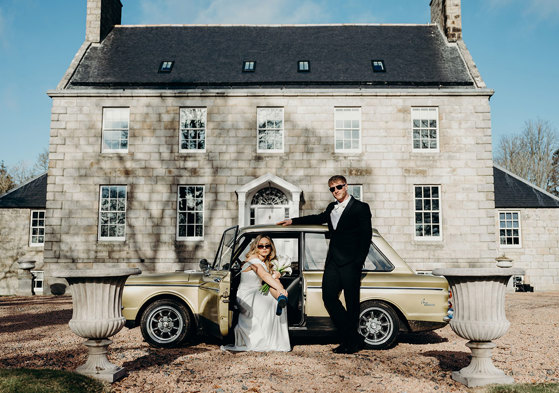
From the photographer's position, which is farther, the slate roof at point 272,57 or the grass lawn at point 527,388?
the slate roof at point 272,57

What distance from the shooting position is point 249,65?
18.4m

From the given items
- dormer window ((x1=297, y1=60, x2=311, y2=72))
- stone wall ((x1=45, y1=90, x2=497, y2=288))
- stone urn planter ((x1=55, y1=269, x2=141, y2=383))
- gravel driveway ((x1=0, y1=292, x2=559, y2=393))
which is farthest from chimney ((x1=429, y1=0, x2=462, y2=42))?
stone urn planter ((x1=55, y1=269, x2=141, y2=383))

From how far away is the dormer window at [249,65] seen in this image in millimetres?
18112

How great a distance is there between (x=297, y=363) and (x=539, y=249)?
64.5 feet

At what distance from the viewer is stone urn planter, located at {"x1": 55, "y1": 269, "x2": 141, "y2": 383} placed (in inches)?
189

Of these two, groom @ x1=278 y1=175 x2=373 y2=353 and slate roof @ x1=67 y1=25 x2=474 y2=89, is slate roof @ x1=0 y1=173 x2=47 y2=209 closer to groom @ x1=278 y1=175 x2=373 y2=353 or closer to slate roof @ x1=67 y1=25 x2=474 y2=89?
slate roof @ x1=67 y1=25 x2=474 y2=89

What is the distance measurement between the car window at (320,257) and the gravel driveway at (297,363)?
1.15 m

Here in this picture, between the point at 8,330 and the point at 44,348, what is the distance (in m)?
2.67

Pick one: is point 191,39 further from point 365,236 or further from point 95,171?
point 365,236

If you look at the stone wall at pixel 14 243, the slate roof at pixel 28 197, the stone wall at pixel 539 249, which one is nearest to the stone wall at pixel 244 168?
the stone wall at pixel 539 249

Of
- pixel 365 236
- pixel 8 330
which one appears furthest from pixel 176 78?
pixel 365 236

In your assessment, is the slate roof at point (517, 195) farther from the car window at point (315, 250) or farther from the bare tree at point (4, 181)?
the bare tree at point (4, 181)

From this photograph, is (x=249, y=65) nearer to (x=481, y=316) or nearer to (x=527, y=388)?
(x=481, y=316)

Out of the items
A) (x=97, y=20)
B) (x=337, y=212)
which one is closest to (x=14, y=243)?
(x=97, y=20)
